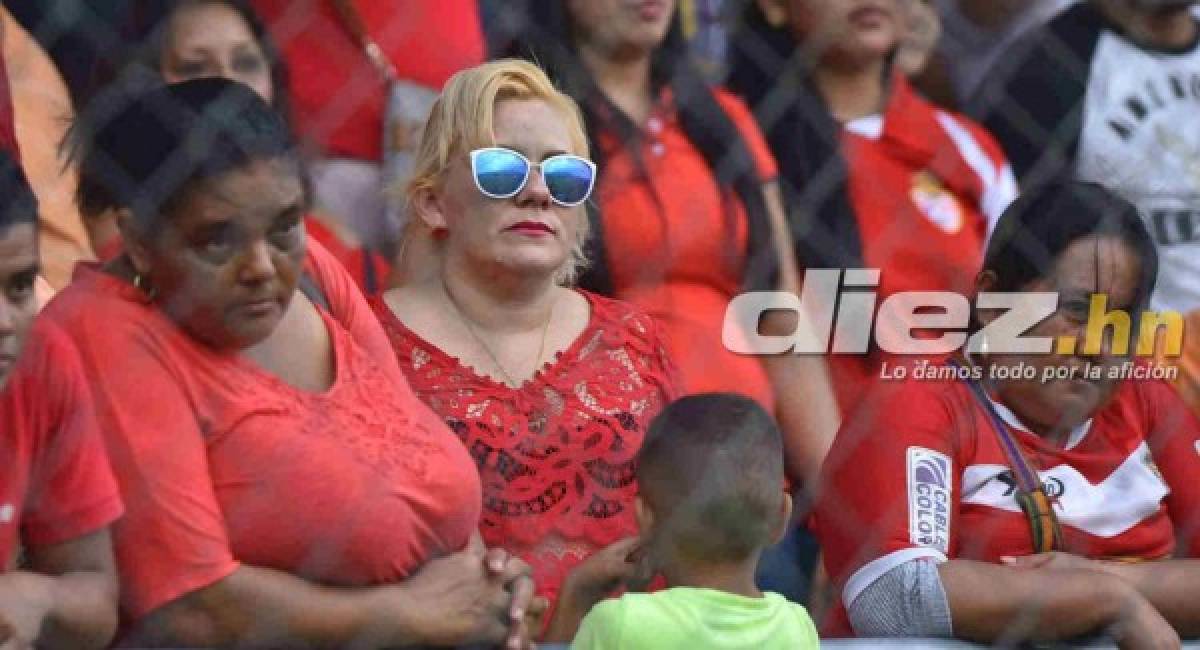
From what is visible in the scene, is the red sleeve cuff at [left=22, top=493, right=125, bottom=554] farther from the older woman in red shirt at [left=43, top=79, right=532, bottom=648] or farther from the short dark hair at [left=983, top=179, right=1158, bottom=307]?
the short dark hair at [left=983, top=179, right=1158, bottom=307]

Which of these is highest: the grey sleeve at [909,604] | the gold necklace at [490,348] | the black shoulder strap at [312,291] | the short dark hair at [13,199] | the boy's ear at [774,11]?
the boy's ear at [774,11]

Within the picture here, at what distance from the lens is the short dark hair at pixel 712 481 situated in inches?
99.0

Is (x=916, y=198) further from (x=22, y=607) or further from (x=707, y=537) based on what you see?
(x=22, y=607)

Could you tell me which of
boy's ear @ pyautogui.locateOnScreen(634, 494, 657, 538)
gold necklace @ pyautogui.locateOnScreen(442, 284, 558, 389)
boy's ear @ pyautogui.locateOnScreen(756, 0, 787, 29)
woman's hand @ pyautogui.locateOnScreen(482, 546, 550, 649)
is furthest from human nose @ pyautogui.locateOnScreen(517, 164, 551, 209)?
boy's ear @ pyautogui.locateOnScreen(756, 0, 787, 29)

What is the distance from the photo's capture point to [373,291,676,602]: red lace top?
2.94 m

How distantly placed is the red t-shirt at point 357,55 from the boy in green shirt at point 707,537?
99 centimetres

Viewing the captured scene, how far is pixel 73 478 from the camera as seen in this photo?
2.41 meters

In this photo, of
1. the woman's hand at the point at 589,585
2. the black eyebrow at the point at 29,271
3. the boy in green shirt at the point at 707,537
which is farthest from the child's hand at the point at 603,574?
the black eyebrow at the point at 29,271

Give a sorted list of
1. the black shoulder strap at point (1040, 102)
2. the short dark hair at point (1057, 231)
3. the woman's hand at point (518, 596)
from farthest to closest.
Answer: the black shoulder strap at point (1040, 102) → the short dark hair at point (1057, 231) → the woman's hand at point (518, 596)

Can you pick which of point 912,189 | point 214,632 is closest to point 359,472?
point 214,632

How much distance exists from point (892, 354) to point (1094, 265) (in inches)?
15.5

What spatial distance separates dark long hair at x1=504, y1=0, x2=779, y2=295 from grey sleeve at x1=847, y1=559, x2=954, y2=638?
25.9 inches

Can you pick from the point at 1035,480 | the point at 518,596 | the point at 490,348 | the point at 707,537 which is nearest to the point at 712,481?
the point at 707,537

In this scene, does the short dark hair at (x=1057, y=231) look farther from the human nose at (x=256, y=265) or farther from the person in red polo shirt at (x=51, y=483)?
the person in red polo shirt at (x=51, y=483)
